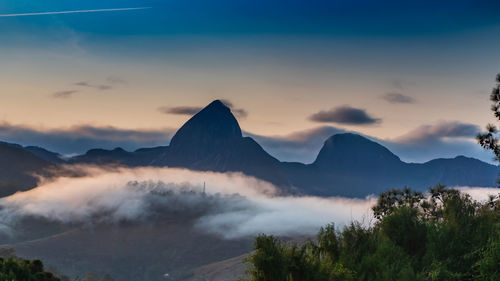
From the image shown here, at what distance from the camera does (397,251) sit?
85.2ft

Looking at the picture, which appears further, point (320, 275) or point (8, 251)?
point (8, 251)

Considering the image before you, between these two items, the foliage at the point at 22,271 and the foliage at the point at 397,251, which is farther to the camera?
the foliage at the point at 22,271

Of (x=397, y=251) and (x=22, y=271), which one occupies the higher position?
(x=397, y=251)

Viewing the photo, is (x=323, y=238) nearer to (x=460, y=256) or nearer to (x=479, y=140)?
(x=460, y=256)

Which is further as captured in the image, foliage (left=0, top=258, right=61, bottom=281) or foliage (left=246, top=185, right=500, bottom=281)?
foliage (left=0, top=258, right=61, bottom=281)

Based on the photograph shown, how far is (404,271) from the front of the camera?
866 inches

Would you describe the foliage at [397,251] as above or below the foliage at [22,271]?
above

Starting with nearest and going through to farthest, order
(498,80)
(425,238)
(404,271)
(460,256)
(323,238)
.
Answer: (404,271) → (460,256) → (323,238) → (425,238) → (498,80)

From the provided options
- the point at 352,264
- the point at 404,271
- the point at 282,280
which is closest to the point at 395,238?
the point at 352,264

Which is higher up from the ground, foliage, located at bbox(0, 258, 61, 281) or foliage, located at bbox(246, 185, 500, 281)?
foliage, located at bbox(246, 185, 500, 281)

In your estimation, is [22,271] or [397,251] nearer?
[397,251]

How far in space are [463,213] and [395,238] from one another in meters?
4.44

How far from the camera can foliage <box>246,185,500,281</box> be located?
19.0 meters

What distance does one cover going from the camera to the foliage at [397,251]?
19.0 metres
